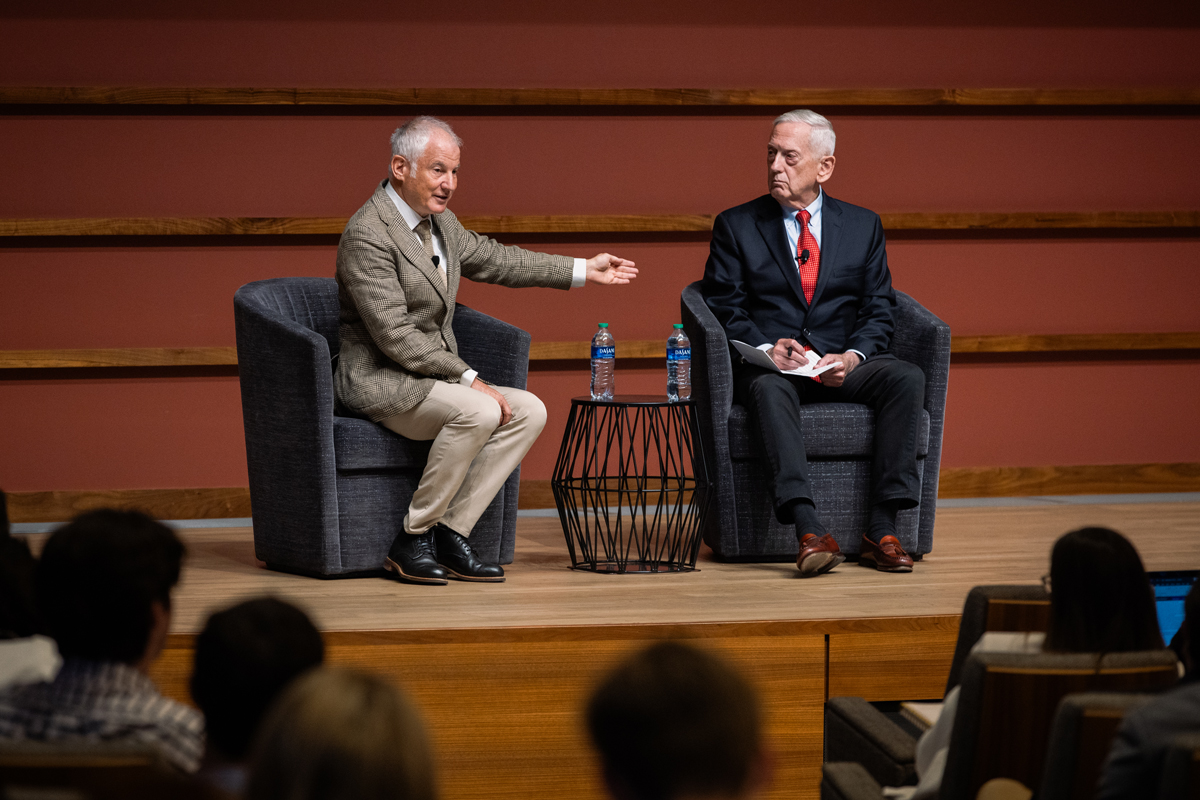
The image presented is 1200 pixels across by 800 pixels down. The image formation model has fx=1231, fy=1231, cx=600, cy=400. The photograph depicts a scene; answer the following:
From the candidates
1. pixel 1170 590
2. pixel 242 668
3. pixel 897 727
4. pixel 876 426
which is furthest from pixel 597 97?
pixel 242 668

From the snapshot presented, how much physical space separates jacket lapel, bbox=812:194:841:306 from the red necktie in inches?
0.8

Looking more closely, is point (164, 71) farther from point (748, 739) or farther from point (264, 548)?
point (748, 739)

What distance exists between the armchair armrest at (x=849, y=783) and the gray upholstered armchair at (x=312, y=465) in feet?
5.56

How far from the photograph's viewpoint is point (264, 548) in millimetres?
3309

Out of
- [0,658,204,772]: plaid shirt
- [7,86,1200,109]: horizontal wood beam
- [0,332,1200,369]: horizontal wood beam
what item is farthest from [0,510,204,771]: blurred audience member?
[7,86,1200,109]: horizontal wood beam

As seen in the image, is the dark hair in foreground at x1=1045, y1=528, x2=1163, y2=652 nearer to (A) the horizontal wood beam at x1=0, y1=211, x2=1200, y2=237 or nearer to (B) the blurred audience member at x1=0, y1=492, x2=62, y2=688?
(B) the blurred audience member at x1=0, y1=492, x2=62, y2=688

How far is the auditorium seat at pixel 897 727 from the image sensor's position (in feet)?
5.75

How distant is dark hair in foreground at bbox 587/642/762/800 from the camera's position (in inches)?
35.4

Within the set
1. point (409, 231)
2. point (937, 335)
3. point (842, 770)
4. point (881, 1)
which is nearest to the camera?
point (842, 770)

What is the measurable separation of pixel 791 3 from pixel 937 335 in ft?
6.21

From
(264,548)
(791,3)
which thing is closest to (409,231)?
(264,548)

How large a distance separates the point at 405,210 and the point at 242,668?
2.20 meters

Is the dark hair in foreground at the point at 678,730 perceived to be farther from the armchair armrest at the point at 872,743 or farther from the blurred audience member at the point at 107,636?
the armchair armrest at the point at 872,743

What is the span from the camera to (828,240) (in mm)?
3623
